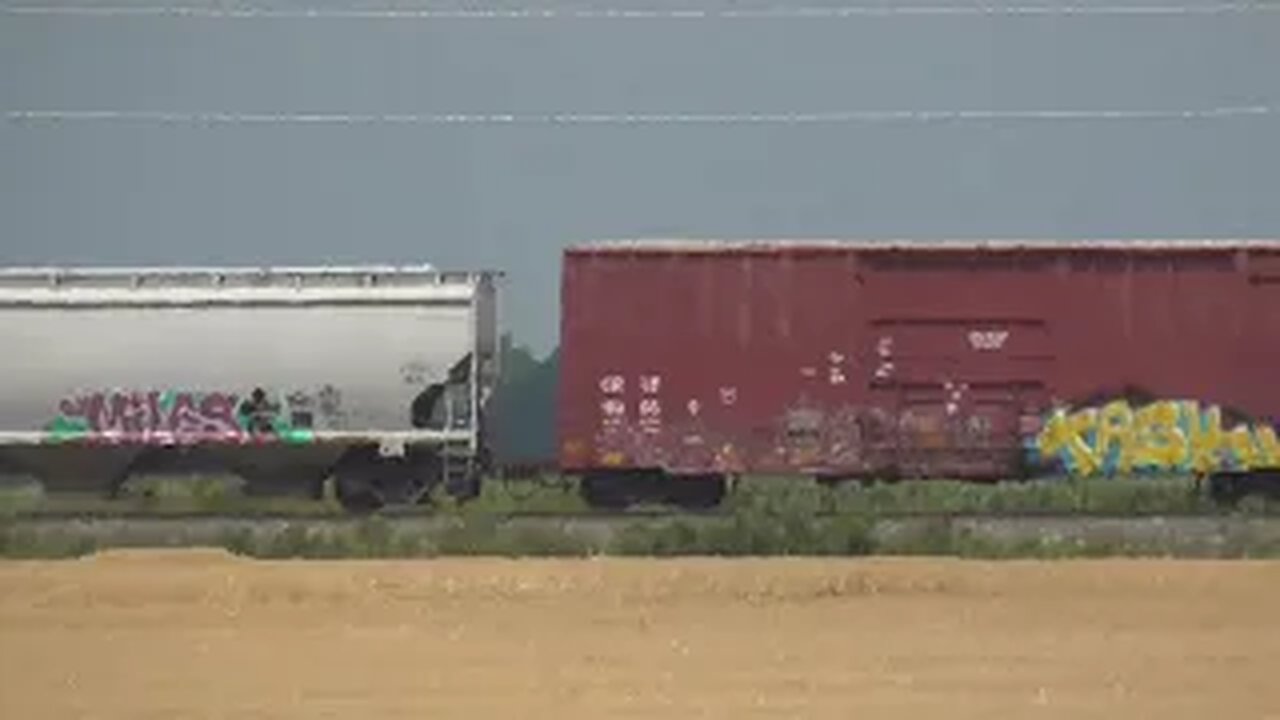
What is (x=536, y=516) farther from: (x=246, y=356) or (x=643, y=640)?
(x=643, y=640)

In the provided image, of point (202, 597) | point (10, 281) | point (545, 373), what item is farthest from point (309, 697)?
point (545, 373)

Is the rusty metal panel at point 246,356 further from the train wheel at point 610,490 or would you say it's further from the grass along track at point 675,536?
the grass along track at point 675,536

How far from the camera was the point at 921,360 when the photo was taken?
22.4m

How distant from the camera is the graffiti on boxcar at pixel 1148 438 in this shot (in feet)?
73.3

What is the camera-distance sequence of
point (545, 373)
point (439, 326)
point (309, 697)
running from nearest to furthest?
1. point (309, 697)
2. point (439, 326)
3. point (545, 373)

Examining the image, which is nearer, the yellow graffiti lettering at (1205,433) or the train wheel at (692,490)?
the yellow graffiti lettering at (1205,433)

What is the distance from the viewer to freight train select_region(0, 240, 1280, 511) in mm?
22328

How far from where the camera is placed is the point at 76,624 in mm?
12695

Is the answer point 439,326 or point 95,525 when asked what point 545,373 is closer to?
point 439,326

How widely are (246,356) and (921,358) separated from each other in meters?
8.18

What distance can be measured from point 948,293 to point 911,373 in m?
1.05

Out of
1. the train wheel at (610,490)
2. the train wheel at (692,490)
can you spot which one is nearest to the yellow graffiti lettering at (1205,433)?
the train wheel at (692,490)

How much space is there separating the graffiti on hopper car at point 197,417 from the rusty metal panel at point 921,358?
3480mm

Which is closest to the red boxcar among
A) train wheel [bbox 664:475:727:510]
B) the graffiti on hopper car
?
train wheel [bbox 664:475:727:510]
